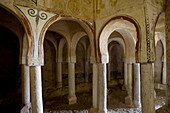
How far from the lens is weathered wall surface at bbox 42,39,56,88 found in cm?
1093

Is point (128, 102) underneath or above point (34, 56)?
underneath

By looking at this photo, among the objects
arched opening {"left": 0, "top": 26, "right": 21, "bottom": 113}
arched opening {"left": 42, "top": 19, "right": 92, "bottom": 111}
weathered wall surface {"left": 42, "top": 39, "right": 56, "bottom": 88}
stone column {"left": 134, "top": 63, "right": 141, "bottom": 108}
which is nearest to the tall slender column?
arched opening {"left": 42, "top": 19, "right": 92, "bottom": 111}

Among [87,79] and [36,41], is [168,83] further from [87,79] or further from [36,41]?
[87,79]

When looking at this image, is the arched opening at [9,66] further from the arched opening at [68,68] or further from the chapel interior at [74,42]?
the arched opening at [68,68]

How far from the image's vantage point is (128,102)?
750 cm

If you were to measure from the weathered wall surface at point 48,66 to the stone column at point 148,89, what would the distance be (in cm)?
883

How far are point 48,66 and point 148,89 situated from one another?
29.8 feet

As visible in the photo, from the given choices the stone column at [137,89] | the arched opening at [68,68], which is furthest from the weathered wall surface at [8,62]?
the stone column at [137,89]

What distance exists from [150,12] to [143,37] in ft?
2.99

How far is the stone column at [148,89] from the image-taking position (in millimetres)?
4102

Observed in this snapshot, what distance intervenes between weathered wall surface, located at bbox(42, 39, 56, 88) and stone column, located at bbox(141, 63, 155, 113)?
348 inches

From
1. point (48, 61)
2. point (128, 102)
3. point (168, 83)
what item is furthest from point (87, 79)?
point (168, 83)

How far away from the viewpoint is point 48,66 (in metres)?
11.2

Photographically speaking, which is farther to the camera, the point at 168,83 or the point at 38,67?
the point at 168,83
